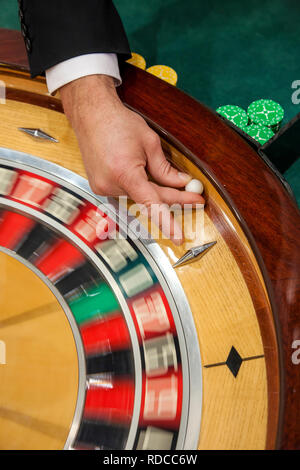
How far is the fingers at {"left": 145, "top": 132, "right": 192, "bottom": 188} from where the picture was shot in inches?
55.8

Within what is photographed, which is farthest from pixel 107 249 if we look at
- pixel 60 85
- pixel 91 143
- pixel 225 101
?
pixel 225 101

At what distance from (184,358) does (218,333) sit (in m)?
0.11

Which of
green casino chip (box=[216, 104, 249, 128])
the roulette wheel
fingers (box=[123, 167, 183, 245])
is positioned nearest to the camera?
the roulette wheel

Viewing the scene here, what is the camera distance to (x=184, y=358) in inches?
50.0

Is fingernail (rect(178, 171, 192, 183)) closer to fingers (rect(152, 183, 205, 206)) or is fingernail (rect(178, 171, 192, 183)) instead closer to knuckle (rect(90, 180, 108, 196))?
fingers (rect(152, 183, 205, 206))

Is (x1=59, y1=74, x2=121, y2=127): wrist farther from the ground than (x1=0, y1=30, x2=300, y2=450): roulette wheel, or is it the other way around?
(x1=59, y1=74, x2=121, y2=127): wrist

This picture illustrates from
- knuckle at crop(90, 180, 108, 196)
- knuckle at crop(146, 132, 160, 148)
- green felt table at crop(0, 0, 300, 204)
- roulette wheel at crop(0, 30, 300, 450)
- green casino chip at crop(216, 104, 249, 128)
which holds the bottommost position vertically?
roulette wheel at crop(0, 30, 300, 450)

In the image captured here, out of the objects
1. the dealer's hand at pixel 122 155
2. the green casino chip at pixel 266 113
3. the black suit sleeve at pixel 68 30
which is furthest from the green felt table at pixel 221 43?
the dealer's hand at pixel 122 155

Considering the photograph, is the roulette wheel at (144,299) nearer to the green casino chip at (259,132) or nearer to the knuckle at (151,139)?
the knuckle at (151,139)

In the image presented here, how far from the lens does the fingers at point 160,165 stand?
4.65ft

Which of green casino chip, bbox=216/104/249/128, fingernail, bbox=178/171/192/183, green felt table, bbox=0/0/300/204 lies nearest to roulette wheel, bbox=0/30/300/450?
fingernail, bbox=178/171/192/183

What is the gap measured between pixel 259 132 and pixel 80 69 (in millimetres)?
884

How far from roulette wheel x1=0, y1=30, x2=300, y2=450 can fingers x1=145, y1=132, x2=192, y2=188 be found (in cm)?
5
